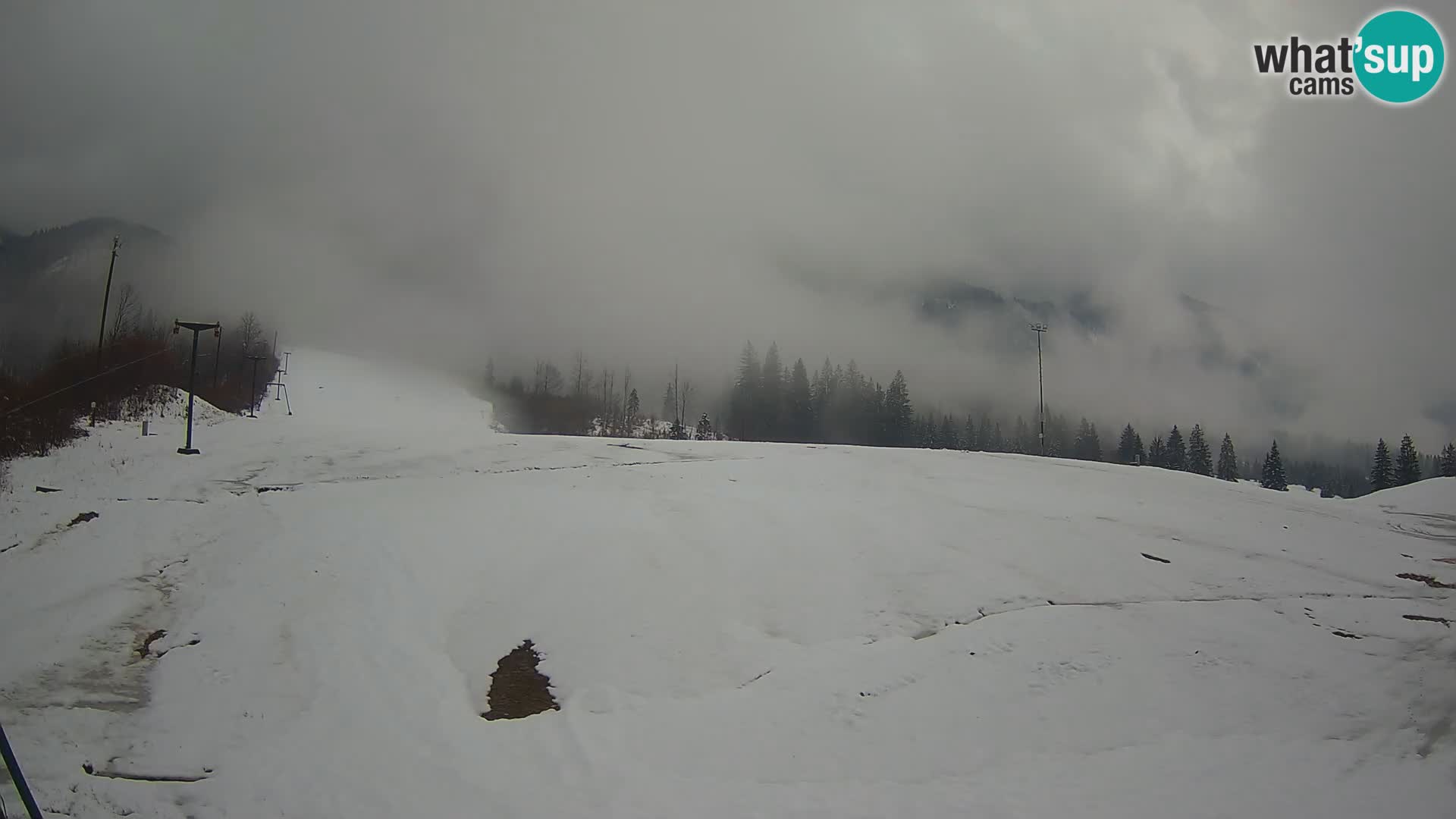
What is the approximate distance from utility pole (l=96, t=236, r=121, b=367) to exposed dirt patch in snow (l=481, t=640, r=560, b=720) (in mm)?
29588

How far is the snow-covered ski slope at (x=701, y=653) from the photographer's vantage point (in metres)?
7.73

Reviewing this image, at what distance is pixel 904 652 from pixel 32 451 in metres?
25.8

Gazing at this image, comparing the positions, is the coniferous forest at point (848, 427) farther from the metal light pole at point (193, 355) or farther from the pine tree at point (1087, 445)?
the metal light pole at point (193, 355)

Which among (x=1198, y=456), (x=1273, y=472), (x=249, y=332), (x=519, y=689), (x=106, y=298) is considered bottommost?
(x=519, y=689)

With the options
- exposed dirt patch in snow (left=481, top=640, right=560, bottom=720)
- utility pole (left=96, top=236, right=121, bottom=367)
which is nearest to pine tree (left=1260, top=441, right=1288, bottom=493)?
exposed dirt patch in snow (left=481, top=640, right=560, bottom=720)

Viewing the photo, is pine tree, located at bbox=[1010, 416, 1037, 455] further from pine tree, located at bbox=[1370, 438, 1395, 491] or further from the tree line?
the tree line

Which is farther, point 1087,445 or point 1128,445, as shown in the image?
point 1087,445

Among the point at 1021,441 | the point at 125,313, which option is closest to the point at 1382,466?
the point at 1021,441

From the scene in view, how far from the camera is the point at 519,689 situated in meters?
9.78

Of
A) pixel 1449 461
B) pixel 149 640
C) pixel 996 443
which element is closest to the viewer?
pixel 149 640

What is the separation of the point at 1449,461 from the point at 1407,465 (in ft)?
14.0

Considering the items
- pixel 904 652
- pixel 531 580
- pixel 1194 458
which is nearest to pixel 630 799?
pixel 904 652

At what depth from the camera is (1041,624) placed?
→ 1155cm

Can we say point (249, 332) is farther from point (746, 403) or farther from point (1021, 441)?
point (1021, 441)
